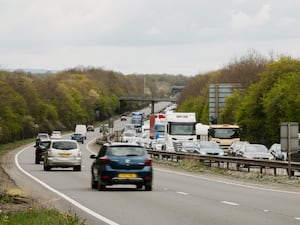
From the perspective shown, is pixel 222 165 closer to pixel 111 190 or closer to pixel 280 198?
pixel 111 190

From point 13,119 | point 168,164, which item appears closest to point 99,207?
point 168,164

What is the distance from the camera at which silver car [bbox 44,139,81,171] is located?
44.8 m

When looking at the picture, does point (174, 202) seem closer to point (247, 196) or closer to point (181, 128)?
point (247, 196)

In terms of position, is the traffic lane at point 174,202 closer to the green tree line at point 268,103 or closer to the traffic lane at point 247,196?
the traffic lane at point 247,196

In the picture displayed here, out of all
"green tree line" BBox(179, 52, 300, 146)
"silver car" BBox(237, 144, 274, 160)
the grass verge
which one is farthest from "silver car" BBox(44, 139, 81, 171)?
"green tree line" BBox(179, 52, 300, 146)

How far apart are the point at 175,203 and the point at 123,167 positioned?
5452 millimetres

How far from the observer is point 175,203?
22.8m

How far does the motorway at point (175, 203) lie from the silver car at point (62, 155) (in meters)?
10.6

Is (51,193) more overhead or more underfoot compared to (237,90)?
more underfoot

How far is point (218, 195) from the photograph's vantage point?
26391mm

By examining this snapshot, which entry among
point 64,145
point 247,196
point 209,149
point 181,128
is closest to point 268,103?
point 181,128

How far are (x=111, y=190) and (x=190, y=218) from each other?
10902mm

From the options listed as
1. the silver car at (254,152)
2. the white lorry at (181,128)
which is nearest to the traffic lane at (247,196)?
the silver car at (254,152)

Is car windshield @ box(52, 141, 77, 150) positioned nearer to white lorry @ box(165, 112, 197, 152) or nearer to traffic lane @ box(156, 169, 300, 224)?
traffic lane @ box(156, 169, 300, 224)
